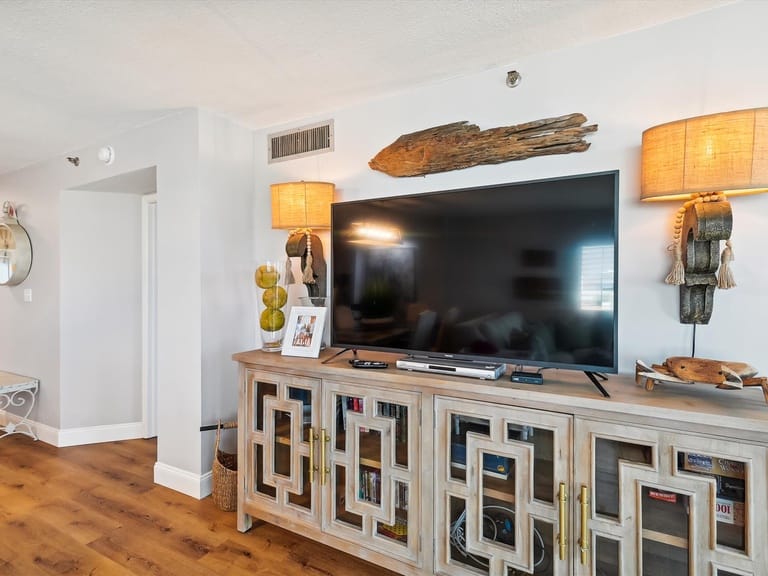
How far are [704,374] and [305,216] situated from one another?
6.17 feet

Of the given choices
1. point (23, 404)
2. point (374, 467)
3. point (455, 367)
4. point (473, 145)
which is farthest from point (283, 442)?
point (23, 404)

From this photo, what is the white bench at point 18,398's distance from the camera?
11.2 feet

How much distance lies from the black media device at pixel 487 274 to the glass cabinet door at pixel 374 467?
0.88 ft

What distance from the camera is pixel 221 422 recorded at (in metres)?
2.62

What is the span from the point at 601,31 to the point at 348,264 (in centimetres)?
147

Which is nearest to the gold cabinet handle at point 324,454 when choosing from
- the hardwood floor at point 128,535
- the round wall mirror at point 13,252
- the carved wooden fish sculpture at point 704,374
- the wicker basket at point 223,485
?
the hardwood floor at point 128,535

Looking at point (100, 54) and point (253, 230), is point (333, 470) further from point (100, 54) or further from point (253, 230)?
point (100, 54)

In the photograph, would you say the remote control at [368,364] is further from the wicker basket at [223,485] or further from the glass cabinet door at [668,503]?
the wicker basket at [223,485]

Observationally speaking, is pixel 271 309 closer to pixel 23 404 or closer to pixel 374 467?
pixel 374 467

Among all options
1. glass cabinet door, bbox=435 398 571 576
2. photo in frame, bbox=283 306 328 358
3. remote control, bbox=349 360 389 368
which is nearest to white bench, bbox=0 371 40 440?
photo in frame, bbox=283 306 328 358

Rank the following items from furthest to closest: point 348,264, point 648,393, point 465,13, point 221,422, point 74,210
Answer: point 74,210
point 221,422
point 348,264
point 465,13
point 648,393

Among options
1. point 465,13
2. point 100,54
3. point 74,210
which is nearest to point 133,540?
point 100,54

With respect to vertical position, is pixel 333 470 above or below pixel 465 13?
below

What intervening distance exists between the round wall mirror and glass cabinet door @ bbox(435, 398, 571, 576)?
387 cm
